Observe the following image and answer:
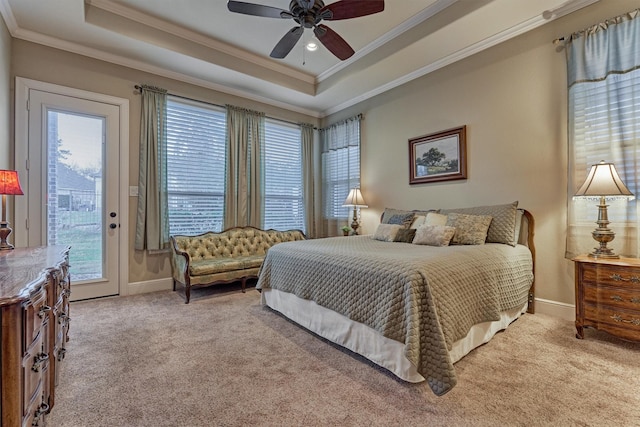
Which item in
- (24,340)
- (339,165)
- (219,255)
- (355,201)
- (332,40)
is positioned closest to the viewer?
(24,340)

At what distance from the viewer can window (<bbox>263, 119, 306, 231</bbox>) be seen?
5.05 meters

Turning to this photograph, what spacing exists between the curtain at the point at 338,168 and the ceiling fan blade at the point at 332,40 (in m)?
2.02

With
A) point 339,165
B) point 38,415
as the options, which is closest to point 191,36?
point 339,165

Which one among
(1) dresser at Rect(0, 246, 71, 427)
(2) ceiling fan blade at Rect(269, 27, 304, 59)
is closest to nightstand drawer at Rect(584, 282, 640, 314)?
(2) ceiling fan blade at Rect(269, 27, 304, 59)

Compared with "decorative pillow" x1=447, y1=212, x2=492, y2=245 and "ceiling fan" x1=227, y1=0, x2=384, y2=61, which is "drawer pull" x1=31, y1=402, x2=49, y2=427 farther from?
"decorative pillow" x1=447, y1=212, x2=492, y2=245

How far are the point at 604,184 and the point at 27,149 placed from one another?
17.9 ft

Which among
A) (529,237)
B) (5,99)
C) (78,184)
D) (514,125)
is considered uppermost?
(5,99)

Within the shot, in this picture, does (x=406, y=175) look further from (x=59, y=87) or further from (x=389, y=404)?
(x=59, y=87)

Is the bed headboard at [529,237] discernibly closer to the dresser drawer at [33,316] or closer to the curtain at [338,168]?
the curtain at [338,168]

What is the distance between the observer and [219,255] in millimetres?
4180

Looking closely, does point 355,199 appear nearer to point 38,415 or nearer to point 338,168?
point 338,168

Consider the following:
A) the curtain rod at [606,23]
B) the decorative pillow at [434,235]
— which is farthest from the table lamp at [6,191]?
the curtain rod at [606,23]

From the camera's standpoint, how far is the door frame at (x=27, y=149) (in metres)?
3.09

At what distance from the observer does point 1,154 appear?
2.74 m
